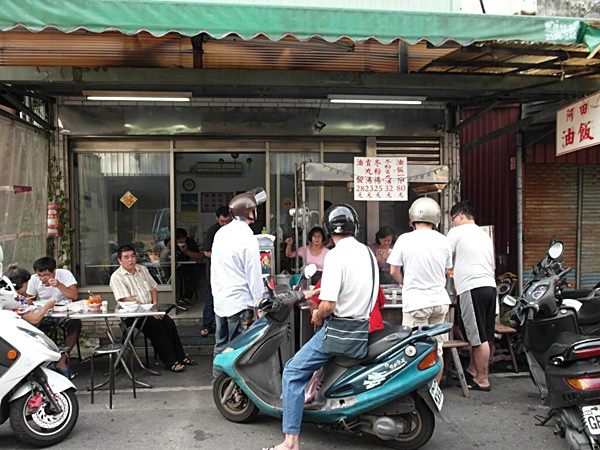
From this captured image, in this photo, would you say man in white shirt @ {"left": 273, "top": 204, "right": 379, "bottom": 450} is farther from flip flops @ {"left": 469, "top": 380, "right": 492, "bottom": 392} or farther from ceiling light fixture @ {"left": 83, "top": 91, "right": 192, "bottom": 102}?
ceiling light fixture @ {"left": 83, "top": 91, "right": 192, "bottom": 102}

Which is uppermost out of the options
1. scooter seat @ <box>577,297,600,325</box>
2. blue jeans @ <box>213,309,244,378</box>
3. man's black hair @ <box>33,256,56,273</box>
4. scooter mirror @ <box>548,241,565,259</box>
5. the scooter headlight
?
scooter mirror @ <box>548,241,565,259</box>

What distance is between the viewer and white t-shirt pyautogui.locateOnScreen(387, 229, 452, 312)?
15.0 ft

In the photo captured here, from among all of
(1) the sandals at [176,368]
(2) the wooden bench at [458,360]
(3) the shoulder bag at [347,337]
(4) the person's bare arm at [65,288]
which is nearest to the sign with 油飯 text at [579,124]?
(2) the wooden bench at [458,360]

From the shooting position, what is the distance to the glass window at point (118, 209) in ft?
25.3

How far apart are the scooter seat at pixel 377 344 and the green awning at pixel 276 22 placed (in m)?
2.74

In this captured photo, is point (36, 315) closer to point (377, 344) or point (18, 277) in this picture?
point (18, 277)

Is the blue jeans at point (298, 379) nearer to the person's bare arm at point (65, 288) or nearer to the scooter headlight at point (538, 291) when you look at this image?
the scooter headlight at point (538, 291)

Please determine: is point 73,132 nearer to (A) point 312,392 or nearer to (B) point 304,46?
(B) point 304,46

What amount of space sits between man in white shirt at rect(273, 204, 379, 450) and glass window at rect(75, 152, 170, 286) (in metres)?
4.78

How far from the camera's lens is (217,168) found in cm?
974

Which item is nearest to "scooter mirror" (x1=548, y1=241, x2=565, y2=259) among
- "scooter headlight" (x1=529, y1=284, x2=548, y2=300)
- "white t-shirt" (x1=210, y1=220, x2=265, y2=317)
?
"scooter headlight" (x1=529, y1=284, x2=548, y2=300)

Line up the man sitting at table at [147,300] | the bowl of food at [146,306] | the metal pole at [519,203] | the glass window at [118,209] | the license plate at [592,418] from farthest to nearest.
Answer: the metal pole at [519,203] < the glass window at [118,209] < the man sitting at table at [147,300] < the bowl of food at [146,306] < the license plate at [592,418]

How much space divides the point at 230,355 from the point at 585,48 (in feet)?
15.8

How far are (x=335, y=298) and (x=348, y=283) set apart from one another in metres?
0.16
